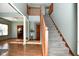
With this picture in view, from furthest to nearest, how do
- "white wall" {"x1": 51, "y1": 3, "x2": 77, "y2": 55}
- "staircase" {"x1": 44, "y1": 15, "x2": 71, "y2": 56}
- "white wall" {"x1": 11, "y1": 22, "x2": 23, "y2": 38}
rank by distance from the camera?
"white wall" {"x1": 11, "y1": 22, "x2": 23, "y2": 38} → "staircase" {"x1": 44, "y1": 15, "x2": 71, "y2": 56} → "white wall" {"x1": 51, "y1": 3, "x2": 77, "y2": 55}

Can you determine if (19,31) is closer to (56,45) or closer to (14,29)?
(14,29)

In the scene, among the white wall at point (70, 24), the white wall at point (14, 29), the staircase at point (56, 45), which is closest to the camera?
the white wall at point (70, 24)

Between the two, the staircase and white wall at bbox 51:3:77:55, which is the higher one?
white wall at bbox 51:3:77:55

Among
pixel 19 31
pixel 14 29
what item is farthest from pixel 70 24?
pixel 19 31

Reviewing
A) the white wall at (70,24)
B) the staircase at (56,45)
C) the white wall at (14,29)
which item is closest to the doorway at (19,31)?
the white wall at (14,29)

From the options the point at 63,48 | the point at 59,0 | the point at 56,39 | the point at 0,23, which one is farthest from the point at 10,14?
the point at 59,0

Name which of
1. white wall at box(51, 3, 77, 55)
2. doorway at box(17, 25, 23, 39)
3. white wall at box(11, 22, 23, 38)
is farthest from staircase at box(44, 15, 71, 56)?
white wall at box(11, 22, 23, 38)

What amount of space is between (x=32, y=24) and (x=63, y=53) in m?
12.0

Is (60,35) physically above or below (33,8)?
below

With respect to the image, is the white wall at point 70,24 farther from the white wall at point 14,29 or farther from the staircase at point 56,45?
the white wall at point 14,29

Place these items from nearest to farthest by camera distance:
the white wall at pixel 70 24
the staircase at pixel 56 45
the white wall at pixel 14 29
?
the white wall at pixel 70 24, the staircase at pixel 56 45, the white wall at pixel 14 29

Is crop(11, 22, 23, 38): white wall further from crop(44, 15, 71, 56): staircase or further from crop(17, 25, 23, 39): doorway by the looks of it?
crop(44, 15, 71, 56): staircase

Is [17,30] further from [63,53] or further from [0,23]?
[63,53]

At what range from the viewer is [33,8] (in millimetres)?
11344
